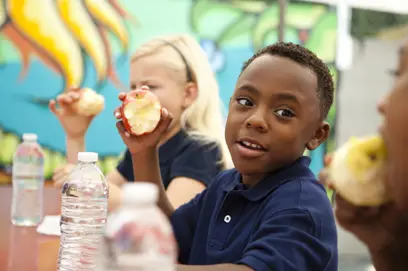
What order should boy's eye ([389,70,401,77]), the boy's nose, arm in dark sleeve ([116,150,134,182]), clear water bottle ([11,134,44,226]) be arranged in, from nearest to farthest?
boy's eye ([389,70,401,77]) → the boy's nose → clear water bottle ([11,134,44,226]) → arm in dark sleeve ([116,150,134,182])

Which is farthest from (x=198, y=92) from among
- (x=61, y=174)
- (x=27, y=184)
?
(x=27, y=184)

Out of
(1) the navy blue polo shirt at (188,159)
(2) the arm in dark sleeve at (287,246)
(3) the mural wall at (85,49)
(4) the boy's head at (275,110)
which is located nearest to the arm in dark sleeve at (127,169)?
(1) the navy blue polo shirt at (188,159)

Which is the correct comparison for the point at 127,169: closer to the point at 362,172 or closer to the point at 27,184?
the point at 27,184

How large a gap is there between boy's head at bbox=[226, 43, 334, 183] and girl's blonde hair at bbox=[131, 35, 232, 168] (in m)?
0.80

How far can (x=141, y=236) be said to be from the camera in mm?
612

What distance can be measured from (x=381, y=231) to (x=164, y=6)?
3561 millimetres

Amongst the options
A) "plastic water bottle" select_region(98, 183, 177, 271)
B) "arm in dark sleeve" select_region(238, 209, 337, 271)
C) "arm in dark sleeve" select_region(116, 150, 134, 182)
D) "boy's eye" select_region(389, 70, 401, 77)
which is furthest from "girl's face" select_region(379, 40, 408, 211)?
"arm in dark sleeve" select_region(116, 150, 134, 182)

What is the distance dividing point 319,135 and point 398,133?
65 centimetres

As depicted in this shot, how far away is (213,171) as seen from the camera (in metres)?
1.94

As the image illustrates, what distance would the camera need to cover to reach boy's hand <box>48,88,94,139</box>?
1.92 m

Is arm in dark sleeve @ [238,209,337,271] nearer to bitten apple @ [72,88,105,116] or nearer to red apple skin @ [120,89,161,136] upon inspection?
red apple skin @ [120,89,161,136]

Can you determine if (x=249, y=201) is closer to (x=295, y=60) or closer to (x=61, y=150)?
(x=295, y=60)

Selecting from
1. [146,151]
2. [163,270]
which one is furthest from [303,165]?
[163,270]

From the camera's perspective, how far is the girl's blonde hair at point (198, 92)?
2.07 m
